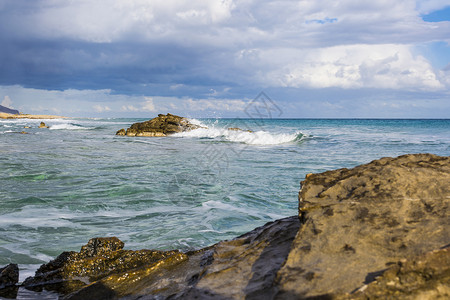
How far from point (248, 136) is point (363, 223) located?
23.2 m

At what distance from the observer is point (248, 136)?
2531 cm

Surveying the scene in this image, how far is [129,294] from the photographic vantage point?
→ 101 inches

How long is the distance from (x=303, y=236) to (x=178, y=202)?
476 centimetres

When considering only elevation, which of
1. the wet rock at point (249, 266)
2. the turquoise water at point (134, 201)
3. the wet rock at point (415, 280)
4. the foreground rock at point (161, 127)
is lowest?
the turquoise water at point (134, 201)

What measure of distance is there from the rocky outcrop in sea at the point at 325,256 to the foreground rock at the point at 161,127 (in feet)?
80.6

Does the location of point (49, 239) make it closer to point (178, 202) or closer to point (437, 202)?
point (178, 202)

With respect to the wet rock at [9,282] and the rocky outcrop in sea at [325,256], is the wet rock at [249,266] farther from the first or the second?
the wet rock at [9,282]

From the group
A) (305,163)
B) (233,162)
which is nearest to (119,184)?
(233,162)

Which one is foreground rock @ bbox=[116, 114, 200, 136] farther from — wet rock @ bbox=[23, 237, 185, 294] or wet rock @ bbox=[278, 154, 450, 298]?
wet rock @ bbox=[278, 154, 450, 298]

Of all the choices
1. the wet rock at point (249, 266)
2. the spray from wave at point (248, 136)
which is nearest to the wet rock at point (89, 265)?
the wet rock at point (249, 266)

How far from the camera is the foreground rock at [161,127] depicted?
27.4 meters

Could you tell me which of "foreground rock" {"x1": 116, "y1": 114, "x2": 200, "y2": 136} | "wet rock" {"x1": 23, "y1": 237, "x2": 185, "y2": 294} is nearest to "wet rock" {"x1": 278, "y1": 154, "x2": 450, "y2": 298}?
"wet rock" {"x1": 23, "y1": 237, "x2": 185, "y2": 294}

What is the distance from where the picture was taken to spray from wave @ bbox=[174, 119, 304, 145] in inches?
907

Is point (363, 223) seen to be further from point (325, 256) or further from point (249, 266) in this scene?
point (249, 266)
